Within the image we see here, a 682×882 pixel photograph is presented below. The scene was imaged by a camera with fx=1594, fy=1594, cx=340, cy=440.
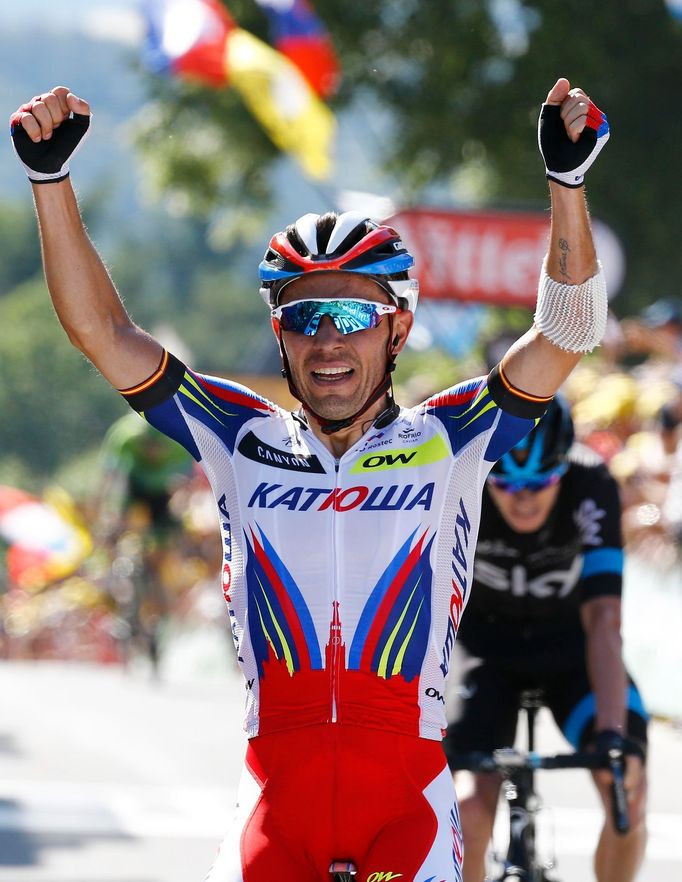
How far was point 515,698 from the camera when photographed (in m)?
5.48

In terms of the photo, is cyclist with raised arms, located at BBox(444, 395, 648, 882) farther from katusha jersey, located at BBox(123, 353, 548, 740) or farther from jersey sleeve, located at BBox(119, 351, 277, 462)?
jersey sleeve, located at BBox(119, 351, 277, 462)

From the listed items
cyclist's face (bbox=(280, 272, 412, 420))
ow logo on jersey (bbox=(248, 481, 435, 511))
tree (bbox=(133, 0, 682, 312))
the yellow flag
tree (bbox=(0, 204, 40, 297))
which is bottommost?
ow logo on jersey (bbox=(248, 481, 435, 511))

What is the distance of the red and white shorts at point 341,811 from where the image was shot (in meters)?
3.50

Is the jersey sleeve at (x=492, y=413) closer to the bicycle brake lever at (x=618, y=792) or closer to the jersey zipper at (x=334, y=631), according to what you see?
the jersey zipper at (x=334, y=631)

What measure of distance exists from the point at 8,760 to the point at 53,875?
9.58 ft

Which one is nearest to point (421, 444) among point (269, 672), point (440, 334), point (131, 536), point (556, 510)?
point (269, 672)

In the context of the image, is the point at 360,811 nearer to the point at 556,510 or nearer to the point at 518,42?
the point at 556,510

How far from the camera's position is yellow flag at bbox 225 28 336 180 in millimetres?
24750

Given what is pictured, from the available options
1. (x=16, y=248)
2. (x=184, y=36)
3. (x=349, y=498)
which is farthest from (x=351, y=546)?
(x=16, y=248)

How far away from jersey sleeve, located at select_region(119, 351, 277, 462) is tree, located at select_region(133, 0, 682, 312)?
84.0 feet

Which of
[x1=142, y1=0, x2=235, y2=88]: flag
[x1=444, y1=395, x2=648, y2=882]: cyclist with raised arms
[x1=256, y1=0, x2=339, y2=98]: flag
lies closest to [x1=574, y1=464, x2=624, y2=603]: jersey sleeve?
[x1=444, y1=395, x2=648, y2=882]: cyclist with raised arms

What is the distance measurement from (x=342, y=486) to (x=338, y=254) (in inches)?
21.9

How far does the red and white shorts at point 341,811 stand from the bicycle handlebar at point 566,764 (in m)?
0.77

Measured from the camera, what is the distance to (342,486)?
3.76 m
